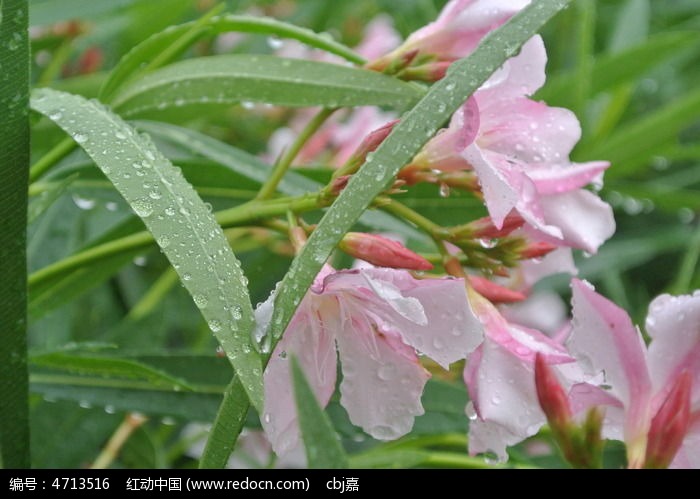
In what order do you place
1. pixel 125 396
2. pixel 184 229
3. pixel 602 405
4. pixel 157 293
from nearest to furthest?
1. pixel 184 229
2. pixel 602 405
3. pixel 125 396
4. pixel 157 293

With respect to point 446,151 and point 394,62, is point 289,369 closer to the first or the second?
point 446,151

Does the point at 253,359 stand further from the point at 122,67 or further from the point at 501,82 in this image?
the point at 122,67

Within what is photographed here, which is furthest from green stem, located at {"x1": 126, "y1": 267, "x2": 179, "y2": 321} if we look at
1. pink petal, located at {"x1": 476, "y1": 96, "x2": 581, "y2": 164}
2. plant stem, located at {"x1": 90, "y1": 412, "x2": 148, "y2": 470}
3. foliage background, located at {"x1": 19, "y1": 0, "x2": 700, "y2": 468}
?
pink petal, located at {"x1": 476, "y1": 96, "x2": 581, "y2": 164}

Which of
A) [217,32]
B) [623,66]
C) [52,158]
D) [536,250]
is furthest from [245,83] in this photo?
[623,66]

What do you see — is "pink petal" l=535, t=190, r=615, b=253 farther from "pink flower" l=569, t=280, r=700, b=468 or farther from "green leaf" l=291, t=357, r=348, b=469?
"green leaf" l=291, t=357, r=348, b=469

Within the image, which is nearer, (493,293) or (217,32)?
(493,293)
